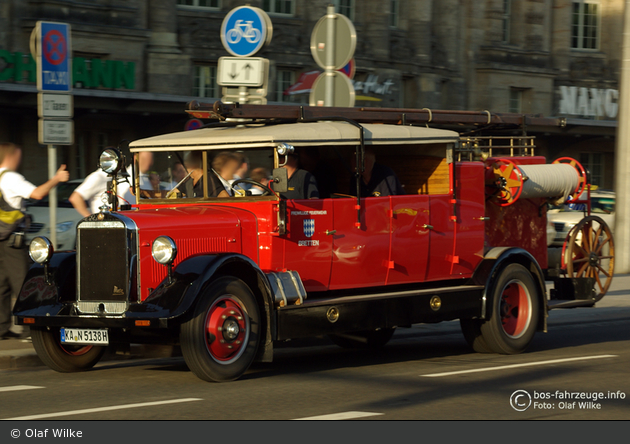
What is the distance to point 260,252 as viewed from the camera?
26.6 feet

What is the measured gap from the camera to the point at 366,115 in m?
9.24

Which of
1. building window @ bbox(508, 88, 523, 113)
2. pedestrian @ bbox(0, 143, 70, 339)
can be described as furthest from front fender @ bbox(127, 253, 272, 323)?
building window @ bbox(508, 88, 523, 113)

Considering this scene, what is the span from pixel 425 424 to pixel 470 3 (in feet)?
104

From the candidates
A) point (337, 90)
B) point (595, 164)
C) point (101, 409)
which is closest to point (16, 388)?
point (101, 409)

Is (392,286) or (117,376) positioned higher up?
(392,286)

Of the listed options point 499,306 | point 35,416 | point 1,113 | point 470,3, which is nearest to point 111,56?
point 1,113

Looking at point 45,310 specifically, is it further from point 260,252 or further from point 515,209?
point 515,209

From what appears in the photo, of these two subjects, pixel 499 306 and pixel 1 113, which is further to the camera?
pixel 1 113

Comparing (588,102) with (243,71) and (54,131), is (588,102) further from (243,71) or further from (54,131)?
(54,131)

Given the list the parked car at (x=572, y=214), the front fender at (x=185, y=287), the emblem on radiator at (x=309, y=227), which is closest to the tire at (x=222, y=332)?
the front fender at (x=185, y=287)

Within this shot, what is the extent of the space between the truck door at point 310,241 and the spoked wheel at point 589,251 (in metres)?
4.04

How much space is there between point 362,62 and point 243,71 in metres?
20.5

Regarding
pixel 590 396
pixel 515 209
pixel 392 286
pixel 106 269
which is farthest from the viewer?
pixel 515 209

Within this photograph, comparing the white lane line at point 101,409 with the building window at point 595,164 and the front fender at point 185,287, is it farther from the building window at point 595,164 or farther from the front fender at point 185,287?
the building window at point 595,164
